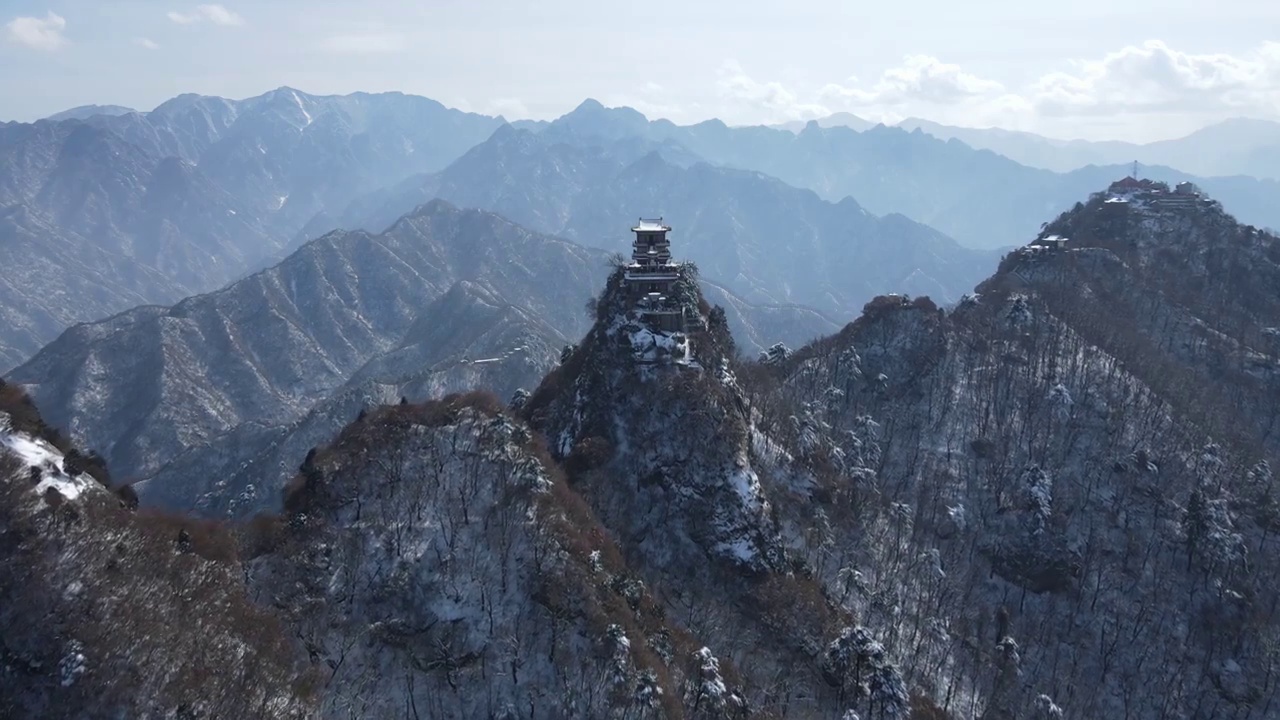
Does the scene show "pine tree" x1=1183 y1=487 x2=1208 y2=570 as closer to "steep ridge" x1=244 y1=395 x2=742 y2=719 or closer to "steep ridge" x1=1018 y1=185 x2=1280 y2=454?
"steep ridge" x1=1018 y1=185 x2=1280 y2=454

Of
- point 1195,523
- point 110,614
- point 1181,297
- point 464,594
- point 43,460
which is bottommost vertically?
point 1195,523

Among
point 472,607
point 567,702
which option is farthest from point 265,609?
point 567,702

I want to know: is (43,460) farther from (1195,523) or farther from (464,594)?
(1195,523)

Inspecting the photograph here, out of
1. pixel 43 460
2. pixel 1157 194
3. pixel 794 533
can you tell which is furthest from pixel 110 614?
pixel 1157 194

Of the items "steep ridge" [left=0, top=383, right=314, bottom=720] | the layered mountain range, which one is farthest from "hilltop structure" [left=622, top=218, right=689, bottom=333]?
"steep ridge" [left=0, top=383, right=314, bottom=720]

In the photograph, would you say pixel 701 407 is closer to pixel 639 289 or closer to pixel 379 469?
pixel 639 289

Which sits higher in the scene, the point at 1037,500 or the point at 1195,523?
the point at 1037,500
